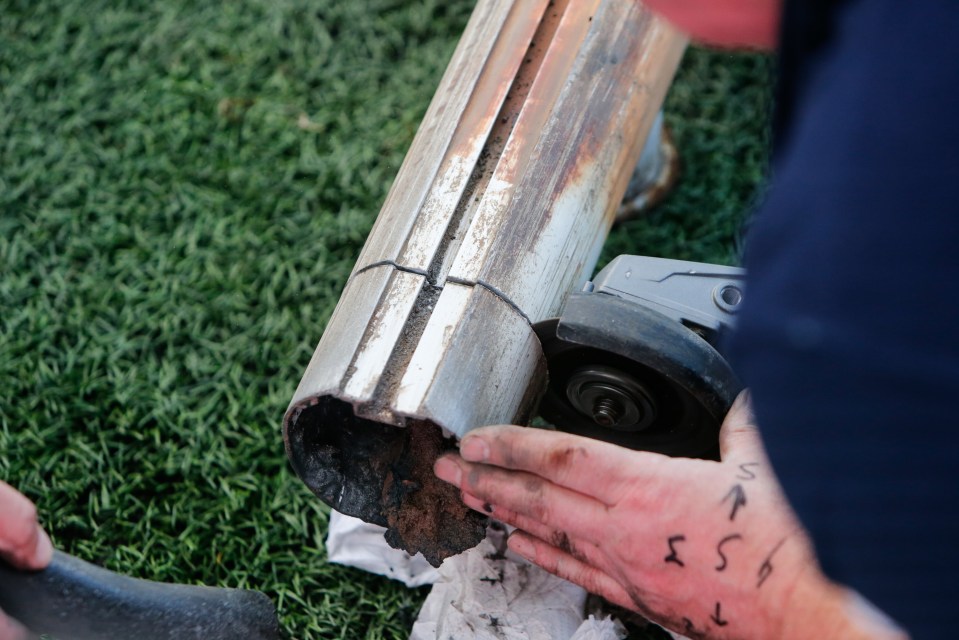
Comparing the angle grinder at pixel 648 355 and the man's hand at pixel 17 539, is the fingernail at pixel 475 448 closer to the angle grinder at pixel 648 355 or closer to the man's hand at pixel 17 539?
the angle grinder at pixel 648 355

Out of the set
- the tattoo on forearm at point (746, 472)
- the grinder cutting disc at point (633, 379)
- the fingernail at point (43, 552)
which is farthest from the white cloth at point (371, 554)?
the tattoo on forearm at point (746, 472)

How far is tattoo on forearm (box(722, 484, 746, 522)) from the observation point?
1.52m

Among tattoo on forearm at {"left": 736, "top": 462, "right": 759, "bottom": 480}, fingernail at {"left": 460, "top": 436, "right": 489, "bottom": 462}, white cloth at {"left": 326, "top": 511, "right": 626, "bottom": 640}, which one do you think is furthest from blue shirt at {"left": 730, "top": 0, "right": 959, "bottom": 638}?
white cloth at {"left": 326, "top": 511, "right": 626, "bottom": 640}

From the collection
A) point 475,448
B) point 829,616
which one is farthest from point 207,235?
point 829,616

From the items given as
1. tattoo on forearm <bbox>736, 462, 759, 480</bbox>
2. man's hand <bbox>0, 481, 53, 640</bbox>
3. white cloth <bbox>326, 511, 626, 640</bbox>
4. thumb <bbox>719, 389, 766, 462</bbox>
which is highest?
tattoo on forearm <bbox>736, 462, 759, 480</bbox>

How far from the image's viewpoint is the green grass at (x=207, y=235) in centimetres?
234

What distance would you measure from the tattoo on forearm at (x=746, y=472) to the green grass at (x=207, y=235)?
39.4 inches

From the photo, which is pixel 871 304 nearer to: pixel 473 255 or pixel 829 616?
pixel 829 616

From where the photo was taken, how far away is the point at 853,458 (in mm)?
969

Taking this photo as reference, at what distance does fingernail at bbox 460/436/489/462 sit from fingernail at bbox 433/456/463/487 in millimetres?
116

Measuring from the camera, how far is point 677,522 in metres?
1.54

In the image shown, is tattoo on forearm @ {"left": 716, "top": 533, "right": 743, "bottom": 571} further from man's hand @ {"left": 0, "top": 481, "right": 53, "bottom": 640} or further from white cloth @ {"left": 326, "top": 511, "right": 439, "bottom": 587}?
man's hand @ {"left": 0, "top": 481, "right": 53, "bottom": 640}

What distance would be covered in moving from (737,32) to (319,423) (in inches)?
43.8

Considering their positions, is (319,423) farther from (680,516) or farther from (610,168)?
(610,168)
